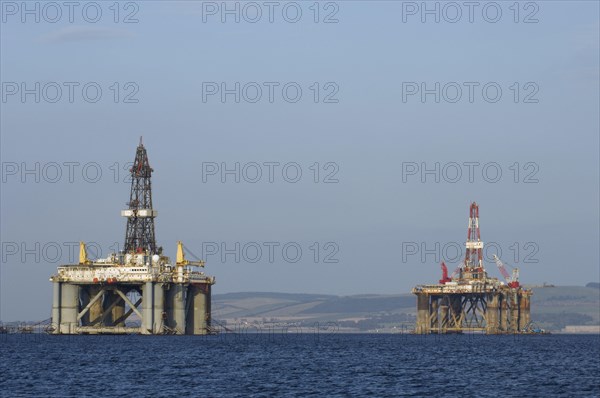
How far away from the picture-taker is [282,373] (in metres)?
114

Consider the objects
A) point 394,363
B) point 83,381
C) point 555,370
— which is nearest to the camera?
point 83,381

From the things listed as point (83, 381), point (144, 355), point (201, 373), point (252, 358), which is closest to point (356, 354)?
point (252, 358)

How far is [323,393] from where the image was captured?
93.3m

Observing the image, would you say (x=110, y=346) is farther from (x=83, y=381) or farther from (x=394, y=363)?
(x=83, y=381)

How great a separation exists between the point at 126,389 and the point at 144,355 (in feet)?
148

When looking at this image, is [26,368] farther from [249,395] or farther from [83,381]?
[249,395]

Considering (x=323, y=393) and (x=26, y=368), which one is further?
(x=26, y=368)

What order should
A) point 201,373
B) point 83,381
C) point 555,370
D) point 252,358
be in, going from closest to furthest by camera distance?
1. point 83,381
2. point 201,373
3. point 555,370
4. point 252,358

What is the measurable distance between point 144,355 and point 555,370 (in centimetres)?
4666

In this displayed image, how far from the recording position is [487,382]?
105 metres

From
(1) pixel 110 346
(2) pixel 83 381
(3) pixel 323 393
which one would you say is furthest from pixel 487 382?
(1) pixel 110 346

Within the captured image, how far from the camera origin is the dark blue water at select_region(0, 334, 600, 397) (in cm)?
9500

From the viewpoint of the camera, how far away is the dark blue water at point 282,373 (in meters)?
95.0

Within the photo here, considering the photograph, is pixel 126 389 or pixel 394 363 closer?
pixel 126 389
